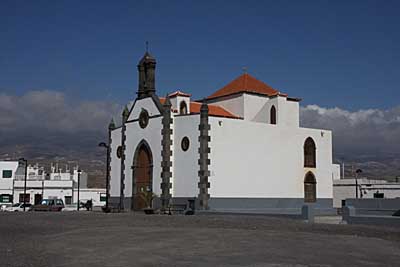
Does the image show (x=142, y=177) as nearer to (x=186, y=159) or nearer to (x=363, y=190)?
(x=186, y=159)

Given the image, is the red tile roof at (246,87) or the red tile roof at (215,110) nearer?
the red tile roof at (215,110)

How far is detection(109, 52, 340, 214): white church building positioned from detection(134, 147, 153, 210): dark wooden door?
8cm

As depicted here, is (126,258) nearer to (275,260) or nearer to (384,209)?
(275,260)

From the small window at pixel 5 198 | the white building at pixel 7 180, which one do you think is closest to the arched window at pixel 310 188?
the white building at pixel 7 180

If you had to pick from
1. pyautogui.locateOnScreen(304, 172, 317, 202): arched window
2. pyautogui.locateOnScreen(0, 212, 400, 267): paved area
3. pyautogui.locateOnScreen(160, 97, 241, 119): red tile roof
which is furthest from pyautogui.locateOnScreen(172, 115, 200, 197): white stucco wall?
pyautogui.locateOnScreen(0, 212, 400, 267): paved area

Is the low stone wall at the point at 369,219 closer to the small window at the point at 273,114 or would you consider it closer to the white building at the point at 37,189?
the small window at the point at 273,114

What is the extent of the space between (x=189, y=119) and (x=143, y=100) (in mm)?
6087

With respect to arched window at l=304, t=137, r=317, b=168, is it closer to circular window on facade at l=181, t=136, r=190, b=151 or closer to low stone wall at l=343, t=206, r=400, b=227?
circular window on facade at l=181, t=136, r=190, b=151

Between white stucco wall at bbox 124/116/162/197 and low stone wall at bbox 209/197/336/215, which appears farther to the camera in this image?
white stucco wall at bbox 124/116/162/197

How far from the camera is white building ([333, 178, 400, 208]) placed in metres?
57.5

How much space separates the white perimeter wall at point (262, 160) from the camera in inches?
1611

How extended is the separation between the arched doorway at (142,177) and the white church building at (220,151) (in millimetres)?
81

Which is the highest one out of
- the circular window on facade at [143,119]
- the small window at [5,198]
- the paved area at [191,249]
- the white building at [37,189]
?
the circular window on facade at [143,119]

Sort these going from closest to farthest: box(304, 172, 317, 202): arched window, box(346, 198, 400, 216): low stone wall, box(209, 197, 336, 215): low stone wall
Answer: box(346, 198, 400, 216): low stone wall
box(209, 197, 336, 215): low stone wall
box(304, 172, 317, 202): arched window
